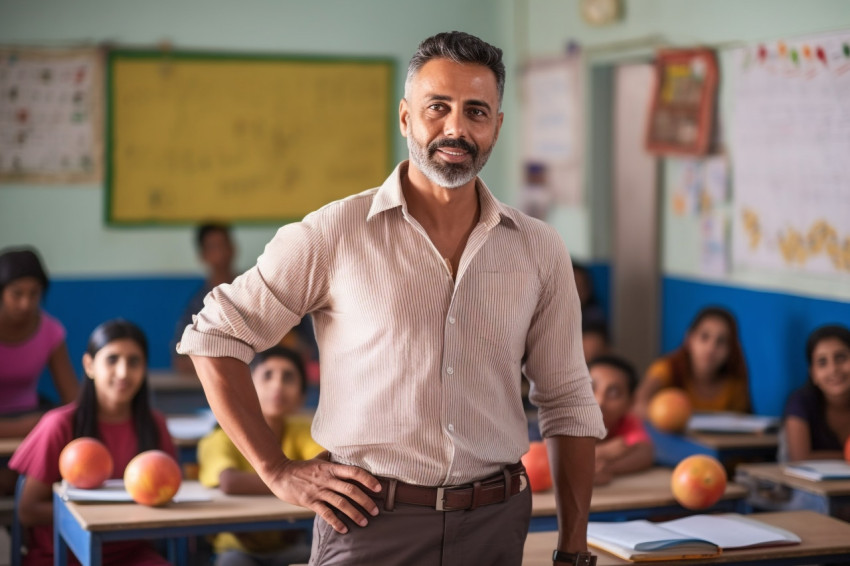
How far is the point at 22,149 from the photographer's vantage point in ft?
22.6

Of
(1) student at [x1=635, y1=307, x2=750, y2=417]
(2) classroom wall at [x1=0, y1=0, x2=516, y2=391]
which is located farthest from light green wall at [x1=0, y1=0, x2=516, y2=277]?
(1) student at [x1=635, y1=307, x2=750, y2=417]

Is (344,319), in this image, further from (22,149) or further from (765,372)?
(22,149)

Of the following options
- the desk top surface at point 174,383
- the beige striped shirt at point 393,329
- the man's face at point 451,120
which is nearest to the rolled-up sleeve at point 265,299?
the beige striped shirt at point 393,329

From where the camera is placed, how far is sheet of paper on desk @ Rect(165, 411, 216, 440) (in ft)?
14.1

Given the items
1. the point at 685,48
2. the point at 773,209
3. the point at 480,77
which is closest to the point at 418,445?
the point at 480,77

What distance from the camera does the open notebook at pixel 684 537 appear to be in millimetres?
2742

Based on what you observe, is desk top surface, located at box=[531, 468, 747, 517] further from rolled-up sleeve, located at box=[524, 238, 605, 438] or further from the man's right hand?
the man's right hand

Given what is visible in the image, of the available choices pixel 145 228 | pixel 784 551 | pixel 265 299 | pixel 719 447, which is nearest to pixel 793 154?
pixel 719 447

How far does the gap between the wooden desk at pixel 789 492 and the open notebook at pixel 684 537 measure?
0.69 meters

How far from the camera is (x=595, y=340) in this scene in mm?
5934

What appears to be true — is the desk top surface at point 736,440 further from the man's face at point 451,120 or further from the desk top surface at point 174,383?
the man's face at point 451,120

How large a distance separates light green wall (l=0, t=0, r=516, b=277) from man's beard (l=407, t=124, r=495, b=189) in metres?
5.43

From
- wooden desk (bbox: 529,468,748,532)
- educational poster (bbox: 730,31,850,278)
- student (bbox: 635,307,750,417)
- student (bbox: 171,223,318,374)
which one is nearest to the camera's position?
wooden desk (bbox: 529,468,748,532)

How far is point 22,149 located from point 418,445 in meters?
5.55
